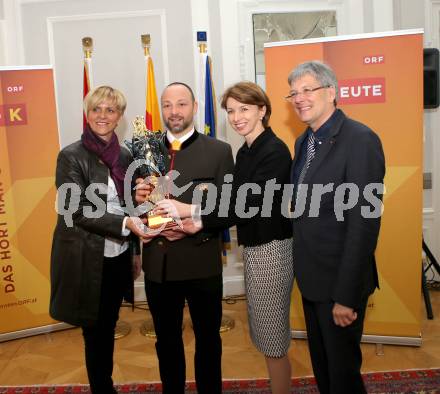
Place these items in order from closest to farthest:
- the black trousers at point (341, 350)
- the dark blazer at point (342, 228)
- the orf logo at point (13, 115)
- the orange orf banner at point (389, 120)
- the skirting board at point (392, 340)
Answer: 1. the dark blazer at point (342, 228)
2. the black trousers at point (341, 350)
3. the orange orf banner at point (389, 120)
4. the skirting board at point (392, 340)
5. the orf logo at point (13, 115)

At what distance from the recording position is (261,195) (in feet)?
6.16

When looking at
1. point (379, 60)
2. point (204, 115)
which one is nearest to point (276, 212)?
point (379, 60)

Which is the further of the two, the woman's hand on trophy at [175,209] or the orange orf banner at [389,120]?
the orange orf banner at [389,120]

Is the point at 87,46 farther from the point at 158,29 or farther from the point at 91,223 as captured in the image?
the point at 91,223

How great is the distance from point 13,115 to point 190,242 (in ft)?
6.24

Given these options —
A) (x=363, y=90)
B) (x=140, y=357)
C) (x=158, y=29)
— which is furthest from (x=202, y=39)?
(x=140, y=357)

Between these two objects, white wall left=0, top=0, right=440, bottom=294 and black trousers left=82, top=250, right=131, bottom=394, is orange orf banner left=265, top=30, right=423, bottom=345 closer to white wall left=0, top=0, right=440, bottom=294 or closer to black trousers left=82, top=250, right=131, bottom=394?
white wall left=0, top=0, right=440, bottom=294

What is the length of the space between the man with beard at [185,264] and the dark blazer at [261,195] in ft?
0.51

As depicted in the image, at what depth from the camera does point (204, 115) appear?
387 centimetres

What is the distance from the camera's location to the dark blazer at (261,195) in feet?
6.23

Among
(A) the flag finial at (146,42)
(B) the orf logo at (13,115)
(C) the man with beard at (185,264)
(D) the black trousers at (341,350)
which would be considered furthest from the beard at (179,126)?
(A) the flag finial at (146,42)

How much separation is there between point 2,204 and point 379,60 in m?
2.64

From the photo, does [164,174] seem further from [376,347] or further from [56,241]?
[376,347]

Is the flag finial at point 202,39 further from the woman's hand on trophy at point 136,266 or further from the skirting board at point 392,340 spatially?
the skirting board at point 392,340
